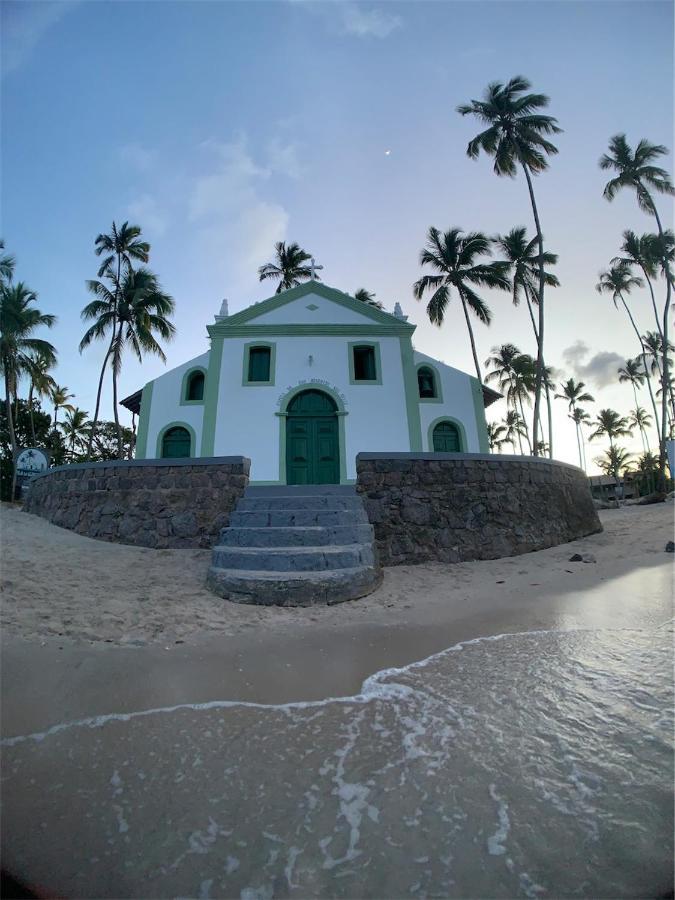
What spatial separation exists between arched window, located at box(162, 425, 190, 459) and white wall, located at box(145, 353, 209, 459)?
28 cm

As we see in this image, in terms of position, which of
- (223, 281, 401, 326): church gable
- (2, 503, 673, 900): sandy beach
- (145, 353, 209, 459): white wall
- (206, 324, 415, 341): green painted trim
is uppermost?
(223, 281, 401, 326): church gable

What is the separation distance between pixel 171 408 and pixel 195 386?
113 centimetres

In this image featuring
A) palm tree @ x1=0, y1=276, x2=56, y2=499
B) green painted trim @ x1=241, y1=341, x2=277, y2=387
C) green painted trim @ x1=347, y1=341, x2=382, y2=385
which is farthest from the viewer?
palm tree @ x1=0, y1=276, x2=56, y2=499

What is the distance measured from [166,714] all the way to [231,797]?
846 mm

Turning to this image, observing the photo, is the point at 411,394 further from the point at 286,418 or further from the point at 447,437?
the point at 286,418

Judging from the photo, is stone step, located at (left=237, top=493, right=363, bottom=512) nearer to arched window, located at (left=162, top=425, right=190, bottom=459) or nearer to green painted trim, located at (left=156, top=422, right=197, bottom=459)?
green painted trim, located at (left=156, top=422, right=197, bottom=459)

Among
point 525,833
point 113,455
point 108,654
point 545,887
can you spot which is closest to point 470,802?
point 525,833

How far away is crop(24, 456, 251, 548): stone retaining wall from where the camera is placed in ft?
22.8

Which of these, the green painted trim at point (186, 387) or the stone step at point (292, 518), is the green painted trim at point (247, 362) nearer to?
the green painted trim at point (186, 387)

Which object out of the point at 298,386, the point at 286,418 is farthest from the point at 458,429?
the point at 286,418

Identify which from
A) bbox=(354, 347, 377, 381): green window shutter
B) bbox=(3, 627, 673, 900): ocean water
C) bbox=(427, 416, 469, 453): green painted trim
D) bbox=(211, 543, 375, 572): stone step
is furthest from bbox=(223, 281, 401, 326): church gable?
bbox=(3, 627, 673, 900): ocean water

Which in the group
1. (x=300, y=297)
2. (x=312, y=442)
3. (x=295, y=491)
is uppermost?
(x=300, y=297)

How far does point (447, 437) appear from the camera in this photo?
13336mm

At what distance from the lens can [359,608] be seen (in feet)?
14.9
